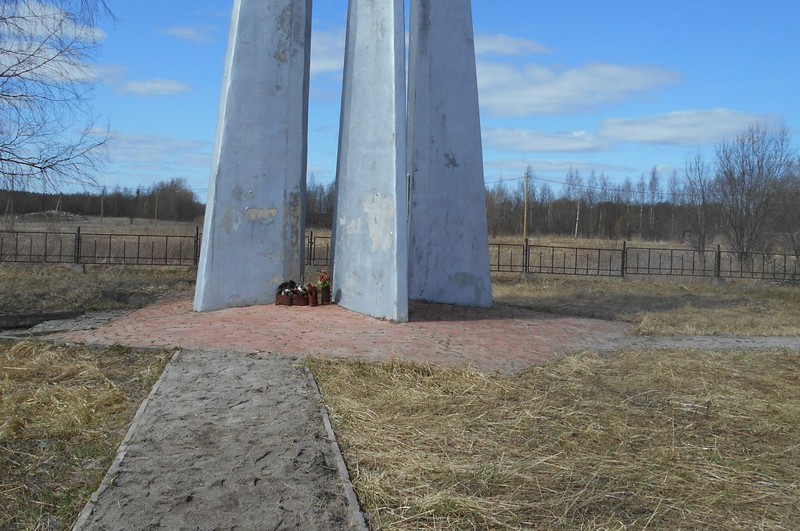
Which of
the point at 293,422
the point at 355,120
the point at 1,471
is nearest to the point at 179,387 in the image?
the point at 293,422

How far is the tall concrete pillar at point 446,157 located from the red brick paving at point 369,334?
1163 millimetres

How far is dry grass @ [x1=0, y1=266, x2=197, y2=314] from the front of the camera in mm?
13461

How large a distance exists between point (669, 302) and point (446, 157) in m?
6.48

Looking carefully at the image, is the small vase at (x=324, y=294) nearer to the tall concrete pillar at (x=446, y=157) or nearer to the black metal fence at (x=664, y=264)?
the tall concrete pillar at (x=446, y=157)

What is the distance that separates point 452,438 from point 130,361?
422 cm

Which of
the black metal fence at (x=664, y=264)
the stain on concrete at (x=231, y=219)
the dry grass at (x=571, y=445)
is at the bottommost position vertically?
the dry grass at (x=571, y=445)

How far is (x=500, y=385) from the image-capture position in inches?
282

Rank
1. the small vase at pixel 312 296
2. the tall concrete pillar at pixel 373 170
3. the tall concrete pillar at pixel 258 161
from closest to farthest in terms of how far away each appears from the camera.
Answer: the tall concrete pillar at pixel 373 170 → the tall concrete pillar at pixel 258 161 → the small vase at pixel 312 296

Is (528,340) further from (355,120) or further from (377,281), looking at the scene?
(355,120)

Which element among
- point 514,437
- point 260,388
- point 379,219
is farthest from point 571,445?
point 379,219

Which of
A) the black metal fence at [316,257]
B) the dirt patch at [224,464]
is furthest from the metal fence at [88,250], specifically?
the dirt patch at [224,464]

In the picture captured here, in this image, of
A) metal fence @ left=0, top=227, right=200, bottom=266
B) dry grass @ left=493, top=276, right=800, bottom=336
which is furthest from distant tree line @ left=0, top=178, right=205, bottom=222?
dry grass @ left=493, top=276, right=800, bottom=336

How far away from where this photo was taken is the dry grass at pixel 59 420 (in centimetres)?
418

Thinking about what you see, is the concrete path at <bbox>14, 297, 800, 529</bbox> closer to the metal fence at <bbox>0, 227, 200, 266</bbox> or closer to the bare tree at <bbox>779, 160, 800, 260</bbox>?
the metal fence at <bbox>0, 227, 200, 266</bbox>
